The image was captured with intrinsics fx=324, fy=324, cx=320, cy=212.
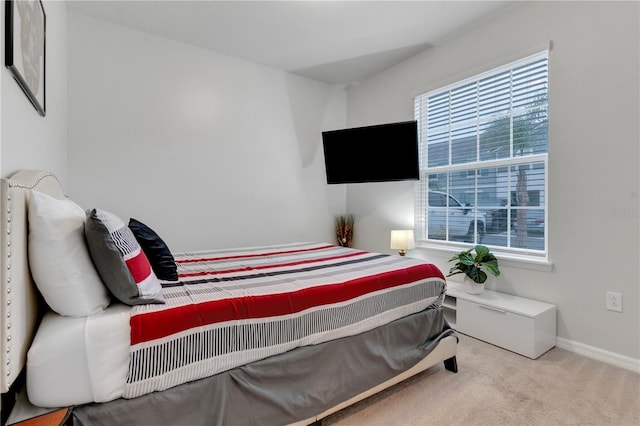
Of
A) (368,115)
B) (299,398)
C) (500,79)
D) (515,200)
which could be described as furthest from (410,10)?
(299,398)

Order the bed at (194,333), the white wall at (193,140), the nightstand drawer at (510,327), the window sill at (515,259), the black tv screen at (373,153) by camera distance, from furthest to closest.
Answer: the black tv screen at (373,153) < the white wall at (193,140) < the window sill at (515,259) < the nightstand drawer at (510,327) < the bed at (194,333)

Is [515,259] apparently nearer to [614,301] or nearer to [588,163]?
[614,301]

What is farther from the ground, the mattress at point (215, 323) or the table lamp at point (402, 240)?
the table lamp at point (402, 240)

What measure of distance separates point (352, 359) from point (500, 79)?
2749 mm

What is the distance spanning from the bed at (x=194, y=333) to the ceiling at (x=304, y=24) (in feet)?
6.51

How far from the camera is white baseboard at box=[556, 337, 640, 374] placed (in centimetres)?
214

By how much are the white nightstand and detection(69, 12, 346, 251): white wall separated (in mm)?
2164

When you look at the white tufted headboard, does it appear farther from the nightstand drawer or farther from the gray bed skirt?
the nightstand drawer

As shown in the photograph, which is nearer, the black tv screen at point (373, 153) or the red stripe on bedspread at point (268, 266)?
Answer: the red stripe on bedspread at point (268, 266)

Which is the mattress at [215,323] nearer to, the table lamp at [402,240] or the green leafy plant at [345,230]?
the table lamp at [402,240]

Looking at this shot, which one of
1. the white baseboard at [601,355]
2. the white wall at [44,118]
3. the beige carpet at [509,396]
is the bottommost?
the beige carpet at [509,396]

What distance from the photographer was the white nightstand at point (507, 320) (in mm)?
2316

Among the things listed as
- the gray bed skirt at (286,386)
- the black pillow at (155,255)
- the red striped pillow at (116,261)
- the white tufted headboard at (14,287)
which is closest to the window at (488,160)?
the gray bed skirt at (286,386)

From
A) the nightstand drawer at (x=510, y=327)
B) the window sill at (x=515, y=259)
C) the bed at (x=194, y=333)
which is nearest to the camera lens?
the bed at (x=194, y=333)
